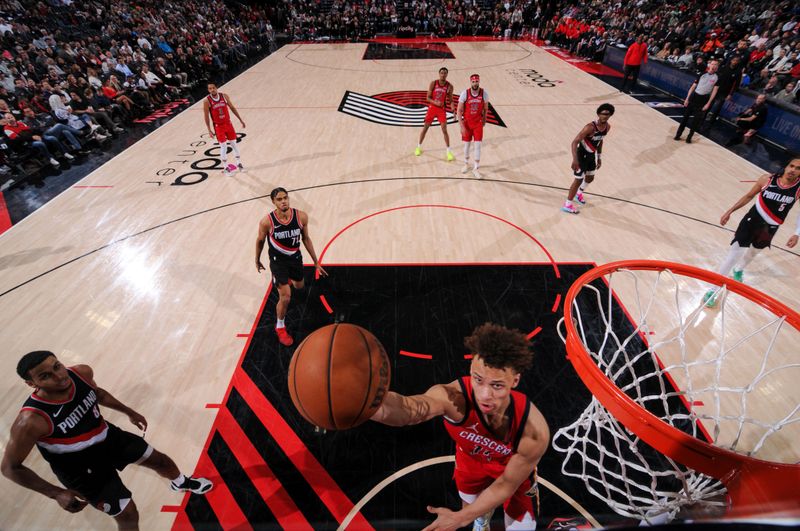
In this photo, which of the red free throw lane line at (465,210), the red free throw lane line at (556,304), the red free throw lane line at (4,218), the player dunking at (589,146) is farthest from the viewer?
the red free throw lane line at (4,218)

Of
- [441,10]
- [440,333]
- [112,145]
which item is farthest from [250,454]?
[441,10]

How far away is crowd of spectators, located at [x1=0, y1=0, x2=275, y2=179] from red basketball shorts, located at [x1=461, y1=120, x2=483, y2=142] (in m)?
8.48

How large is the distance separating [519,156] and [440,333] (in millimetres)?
5575

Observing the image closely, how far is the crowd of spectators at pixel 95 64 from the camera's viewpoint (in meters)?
8.84

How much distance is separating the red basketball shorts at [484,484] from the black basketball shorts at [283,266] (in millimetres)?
2529

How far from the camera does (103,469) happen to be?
101 inches

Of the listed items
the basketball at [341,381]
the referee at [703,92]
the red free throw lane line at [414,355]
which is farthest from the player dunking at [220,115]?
the referee at [703,92]

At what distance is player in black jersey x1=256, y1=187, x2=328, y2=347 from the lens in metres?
3.95

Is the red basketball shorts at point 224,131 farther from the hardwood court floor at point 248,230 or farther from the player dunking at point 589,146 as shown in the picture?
the player dunking at point 589,146

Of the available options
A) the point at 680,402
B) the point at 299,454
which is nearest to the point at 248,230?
the point at 299,454

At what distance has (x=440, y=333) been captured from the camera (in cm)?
438

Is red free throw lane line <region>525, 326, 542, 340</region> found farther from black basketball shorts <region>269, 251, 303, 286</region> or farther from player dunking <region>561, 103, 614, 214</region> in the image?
player dunking <region>561, 103, 614, 214</region>

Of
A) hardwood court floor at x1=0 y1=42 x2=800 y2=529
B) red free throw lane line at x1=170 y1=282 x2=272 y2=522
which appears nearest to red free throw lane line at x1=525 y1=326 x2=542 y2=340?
hardwood court floor at x1=0 y1=42 x2=800 y2=529

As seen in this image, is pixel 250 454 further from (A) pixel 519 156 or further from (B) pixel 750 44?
(B) pixel 750 44
